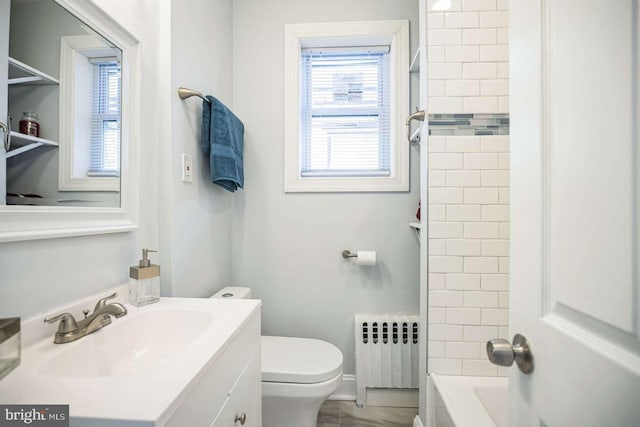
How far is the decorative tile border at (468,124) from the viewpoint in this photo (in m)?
1.20

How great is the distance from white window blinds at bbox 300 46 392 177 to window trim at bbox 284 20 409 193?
8 cm

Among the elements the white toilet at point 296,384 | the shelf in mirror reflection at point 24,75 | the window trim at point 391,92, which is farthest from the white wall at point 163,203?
the white toilet at point 296,384

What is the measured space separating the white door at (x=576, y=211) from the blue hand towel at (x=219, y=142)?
119 cm

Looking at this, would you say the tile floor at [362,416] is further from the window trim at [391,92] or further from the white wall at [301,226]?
the window trim at [391,92]

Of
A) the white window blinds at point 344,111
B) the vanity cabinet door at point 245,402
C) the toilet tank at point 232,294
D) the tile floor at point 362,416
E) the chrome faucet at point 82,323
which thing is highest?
the white window blinds at point 344,111

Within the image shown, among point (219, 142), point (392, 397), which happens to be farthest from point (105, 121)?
point (392, 397)

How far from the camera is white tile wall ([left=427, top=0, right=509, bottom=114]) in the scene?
1.19 meters

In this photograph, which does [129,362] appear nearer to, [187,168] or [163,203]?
[163,203]

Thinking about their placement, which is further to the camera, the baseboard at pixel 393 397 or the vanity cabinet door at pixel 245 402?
the baseboard at pixel 393 397

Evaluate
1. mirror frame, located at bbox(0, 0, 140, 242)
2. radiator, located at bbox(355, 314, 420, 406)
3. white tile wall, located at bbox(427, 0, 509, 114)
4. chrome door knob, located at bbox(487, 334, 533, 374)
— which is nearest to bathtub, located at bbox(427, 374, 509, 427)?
radiator, located at bbox(355, 314, 420, 406)

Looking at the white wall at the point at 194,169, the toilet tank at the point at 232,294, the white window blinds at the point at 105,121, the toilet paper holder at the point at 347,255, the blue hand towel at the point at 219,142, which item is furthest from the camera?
the toilet paper holder at the point at 347,255

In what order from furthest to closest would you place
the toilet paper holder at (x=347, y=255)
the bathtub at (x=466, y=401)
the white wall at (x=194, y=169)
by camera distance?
the toilet paper holder at (x=347, y=255), the white wall at (x=194, y=169), the bathtub at (x=466, y=401)

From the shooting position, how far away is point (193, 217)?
1277mm

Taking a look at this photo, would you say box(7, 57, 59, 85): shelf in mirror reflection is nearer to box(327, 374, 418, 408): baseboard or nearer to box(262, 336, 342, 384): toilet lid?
box(262, 336, 342, 384): toilet lid
